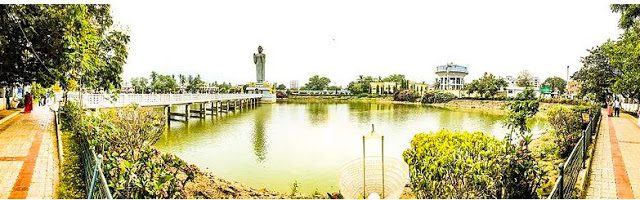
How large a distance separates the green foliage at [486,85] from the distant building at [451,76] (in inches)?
1105

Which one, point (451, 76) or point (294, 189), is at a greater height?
point (451, 76)

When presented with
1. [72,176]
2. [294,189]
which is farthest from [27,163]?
[294,189]

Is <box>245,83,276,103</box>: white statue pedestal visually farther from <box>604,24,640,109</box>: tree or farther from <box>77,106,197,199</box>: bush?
<box>604,24,640,109</box>: tree

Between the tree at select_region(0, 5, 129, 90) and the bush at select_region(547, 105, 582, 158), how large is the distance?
10.9 metres

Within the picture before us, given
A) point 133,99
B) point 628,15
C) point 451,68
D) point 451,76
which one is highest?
point 451,68

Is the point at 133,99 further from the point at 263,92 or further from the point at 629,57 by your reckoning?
the point at 263,92

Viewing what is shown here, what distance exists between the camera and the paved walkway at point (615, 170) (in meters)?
5.46

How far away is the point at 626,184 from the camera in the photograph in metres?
5.82

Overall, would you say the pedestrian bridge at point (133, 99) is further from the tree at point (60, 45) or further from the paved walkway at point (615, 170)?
the paved walkway at point (615, 170)

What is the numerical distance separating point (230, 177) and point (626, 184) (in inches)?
301

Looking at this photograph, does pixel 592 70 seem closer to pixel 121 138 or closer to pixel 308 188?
pixel 308 188

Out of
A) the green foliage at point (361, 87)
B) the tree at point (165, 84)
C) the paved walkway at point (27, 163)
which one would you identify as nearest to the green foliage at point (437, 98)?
the green foliage at point (361, 87)

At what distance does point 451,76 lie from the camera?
85.6 m

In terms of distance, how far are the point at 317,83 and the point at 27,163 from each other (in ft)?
287
